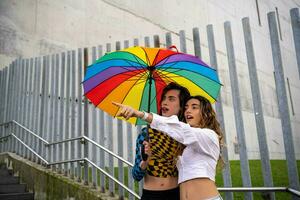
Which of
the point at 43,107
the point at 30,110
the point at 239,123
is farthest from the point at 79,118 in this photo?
the point at 239,123

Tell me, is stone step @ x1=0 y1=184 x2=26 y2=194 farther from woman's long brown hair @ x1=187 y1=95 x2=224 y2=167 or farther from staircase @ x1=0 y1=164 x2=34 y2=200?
woman's long brown hair @ x1=187 y1=95 x2=224 y2=167

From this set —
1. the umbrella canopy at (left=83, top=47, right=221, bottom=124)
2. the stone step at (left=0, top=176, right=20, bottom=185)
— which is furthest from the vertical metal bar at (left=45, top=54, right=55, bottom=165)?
the umbrella canopy at (left=83, top=47, right=221, bottom=124)

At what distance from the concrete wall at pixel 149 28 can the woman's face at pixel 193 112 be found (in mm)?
5702

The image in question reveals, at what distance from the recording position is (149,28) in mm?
9609

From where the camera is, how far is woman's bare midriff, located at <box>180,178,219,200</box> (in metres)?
1.63

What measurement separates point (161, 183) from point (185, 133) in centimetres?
50

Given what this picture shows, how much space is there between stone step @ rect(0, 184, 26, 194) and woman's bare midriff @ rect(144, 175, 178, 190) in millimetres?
3308

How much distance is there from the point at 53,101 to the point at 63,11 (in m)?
3.41

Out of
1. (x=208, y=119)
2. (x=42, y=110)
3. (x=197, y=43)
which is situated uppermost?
(x=197, y=43)

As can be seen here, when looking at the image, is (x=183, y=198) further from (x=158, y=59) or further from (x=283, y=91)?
(x=283, y=91)

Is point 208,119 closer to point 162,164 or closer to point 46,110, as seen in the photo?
point 162,164

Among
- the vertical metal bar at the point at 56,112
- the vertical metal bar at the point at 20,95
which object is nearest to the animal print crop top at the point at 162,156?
the vertical metal bar at the point at 56,112

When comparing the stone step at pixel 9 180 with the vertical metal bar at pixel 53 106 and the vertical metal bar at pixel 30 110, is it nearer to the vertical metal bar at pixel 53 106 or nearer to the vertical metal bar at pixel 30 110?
the vertical metal bar at pixel 30 110

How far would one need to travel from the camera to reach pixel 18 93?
596cm
